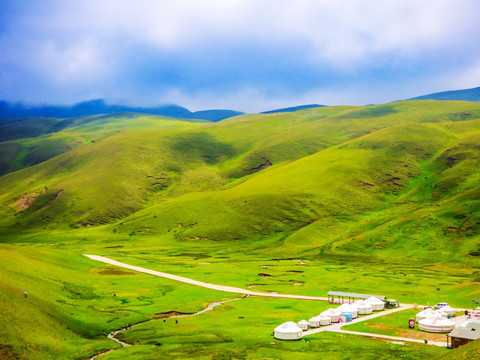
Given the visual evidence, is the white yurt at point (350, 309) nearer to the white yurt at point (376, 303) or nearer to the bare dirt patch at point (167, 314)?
the white yurt at point (376, 303)

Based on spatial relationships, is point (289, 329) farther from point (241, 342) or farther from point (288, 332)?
point (241, 342)

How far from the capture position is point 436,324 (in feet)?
218

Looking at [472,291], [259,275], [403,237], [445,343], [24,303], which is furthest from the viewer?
[403,237]

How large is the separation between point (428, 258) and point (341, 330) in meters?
108

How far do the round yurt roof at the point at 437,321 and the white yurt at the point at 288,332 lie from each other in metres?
20.5

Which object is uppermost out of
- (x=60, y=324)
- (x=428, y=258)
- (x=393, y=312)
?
(x=60, y=324)

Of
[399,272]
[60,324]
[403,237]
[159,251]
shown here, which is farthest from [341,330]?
[159,251]

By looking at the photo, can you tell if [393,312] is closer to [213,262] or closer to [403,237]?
[213,262]

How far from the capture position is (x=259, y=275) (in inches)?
5295

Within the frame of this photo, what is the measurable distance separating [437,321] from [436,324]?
65 cm

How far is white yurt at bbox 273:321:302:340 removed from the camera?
6281cm

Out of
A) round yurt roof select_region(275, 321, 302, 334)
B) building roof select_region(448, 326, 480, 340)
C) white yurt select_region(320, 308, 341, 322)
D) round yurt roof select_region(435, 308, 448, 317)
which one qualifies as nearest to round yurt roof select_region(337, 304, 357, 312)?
white yurt select_region(320, 308, 341, 322)

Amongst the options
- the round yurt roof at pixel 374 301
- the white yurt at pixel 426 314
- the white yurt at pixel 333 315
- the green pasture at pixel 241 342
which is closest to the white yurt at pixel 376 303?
the round yurt roof at pixel 374 301

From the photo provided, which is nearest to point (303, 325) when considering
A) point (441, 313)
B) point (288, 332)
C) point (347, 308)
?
point (288, 332)
